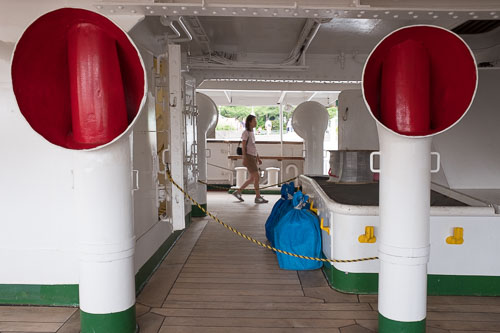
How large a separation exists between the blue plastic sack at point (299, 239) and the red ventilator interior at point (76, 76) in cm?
201

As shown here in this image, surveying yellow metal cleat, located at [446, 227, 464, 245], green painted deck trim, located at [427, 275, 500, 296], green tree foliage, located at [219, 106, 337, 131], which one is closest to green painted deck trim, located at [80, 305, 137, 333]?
green painted deck trim, located at [427, 275, 500, 296]

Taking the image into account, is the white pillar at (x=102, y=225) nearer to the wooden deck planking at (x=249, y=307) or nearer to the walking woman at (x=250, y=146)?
the wooden deck planking at (x=249, y=307)

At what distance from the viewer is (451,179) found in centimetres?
437

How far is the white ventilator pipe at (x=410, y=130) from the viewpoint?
88.3 inches

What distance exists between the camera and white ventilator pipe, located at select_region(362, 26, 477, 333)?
7.36 feet

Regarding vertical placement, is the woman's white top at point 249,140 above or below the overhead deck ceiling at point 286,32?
below

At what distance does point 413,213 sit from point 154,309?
78.5 inches

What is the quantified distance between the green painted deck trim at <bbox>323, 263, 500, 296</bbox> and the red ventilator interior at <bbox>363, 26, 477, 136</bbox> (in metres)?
1.47

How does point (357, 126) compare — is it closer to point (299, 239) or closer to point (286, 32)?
point (286, 32)

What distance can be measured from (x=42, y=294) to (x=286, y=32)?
4.28 metres

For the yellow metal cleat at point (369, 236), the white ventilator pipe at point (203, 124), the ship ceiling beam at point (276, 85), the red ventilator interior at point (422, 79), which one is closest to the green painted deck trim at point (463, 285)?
the yellow metal cleat at point (369, 236)

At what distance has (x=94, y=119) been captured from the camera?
7.53 ft

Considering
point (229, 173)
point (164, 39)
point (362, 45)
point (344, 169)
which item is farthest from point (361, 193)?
point (229, 173)

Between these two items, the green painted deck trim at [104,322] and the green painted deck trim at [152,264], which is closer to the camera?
the green painted deck trim at [104,322]
